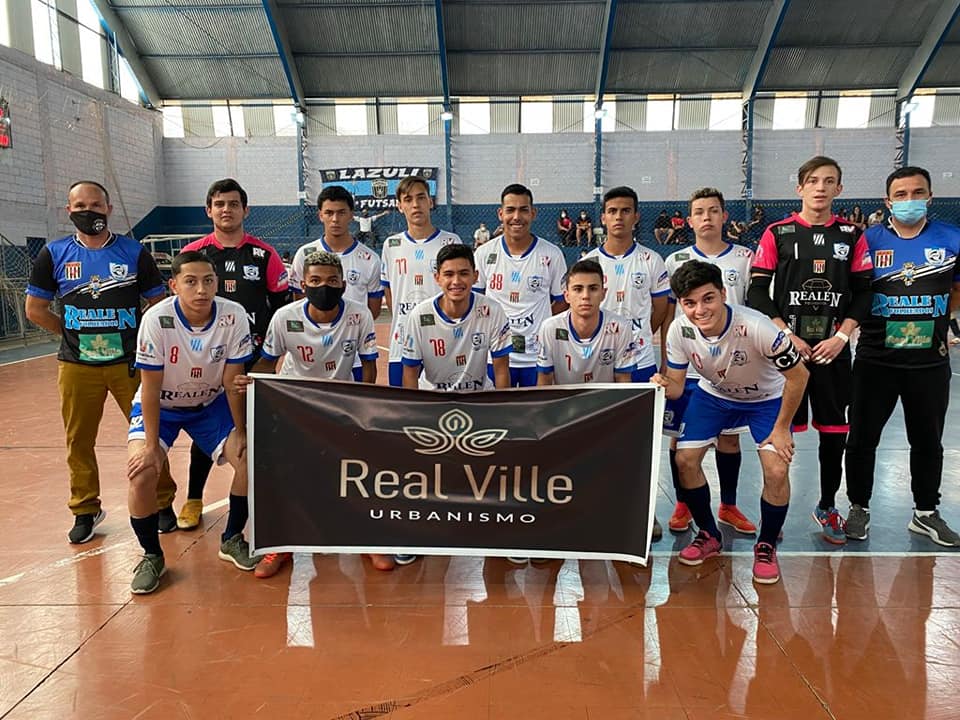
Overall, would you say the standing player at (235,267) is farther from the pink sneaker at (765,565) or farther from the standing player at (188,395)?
the pink sneaker at (765,565)

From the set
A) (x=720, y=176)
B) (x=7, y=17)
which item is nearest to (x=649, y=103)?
A: (x=720, y=176)

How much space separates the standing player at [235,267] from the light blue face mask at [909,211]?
13.1 ft

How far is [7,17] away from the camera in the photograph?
15680mm

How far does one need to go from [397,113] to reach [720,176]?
37.6 feet

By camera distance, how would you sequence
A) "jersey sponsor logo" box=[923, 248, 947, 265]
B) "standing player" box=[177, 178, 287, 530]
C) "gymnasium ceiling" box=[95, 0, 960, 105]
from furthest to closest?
"gymnasium ceiling" box=[95, 0, 960, 105] → "standing player" box=[177, 178, 287, 530] → "jersey sponsor logo" box=[923, 248, 947, 265]

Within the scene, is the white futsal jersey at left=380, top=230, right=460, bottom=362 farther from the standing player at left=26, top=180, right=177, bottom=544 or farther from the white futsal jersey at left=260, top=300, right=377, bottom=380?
the standing player at left=26, top=180, right=177, bottom=544

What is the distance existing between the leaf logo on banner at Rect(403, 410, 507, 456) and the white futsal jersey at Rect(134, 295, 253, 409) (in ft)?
4.03

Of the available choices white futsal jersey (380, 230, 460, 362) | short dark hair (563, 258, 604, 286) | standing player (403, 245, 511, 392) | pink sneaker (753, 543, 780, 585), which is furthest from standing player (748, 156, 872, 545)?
white futsal jersey (380, 230, 460, 362)

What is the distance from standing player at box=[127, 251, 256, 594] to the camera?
3.50 metres

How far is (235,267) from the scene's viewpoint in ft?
14.1

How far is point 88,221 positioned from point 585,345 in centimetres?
317

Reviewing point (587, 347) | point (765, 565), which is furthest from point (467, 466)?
point (765, 565)

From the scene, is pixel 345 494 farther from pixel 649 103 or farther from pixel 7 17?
pixel 649 103

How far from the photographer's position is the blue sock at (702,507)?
3.79 meters
